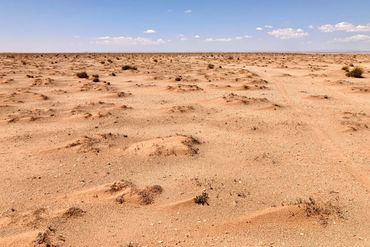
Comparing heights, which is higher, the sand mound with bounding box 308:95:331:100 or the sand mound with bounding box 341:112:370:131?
the sand mound with bounding box 341:112:370:131

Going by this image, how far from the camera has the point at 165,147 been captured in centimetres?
991

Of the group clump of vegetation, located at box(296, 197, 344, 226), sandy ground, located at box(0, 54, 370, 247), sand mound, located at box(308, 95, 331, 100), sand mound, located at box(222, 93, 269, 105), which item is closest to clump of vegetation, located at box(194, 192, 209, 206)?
sandy ground, located at box(0, 54, 370, 247)

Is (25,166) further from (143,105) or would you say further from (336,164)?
(143,105)

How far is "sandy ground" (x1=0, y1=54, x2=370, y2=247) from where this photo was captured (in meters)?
6.12

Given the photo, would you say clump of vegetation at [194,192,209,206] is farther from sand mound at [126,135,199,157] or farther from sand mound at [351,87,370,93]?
sand mound at [351,87,370,93]

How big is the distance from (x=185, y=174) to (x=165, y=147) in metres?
1.63

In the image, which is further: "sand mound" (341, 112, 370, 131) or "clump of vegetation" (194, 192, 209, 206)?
"sand mound" (341, 112, 370, 131)

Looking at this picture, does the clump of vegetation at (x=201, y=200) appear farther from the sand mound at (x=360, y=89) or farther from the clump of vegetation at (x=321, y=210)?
the sand mound at (x=360, y=89)

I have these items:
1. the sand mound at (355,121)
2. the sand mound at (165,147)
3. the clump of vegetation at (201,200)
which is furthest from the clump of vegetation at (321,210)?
the sand mound at (355,121)

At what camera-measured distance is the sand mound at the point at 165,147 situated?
966cm

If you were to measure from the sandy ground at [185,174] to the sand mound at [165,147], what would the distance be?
0.04m

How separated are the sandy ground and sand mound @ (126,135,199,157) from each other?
4cm

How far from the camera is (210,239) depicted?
19.3 feet

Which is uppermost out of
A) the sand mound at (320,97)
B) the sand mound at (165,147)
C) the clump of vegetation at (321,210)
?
the clump of vegetation at (321,210)
